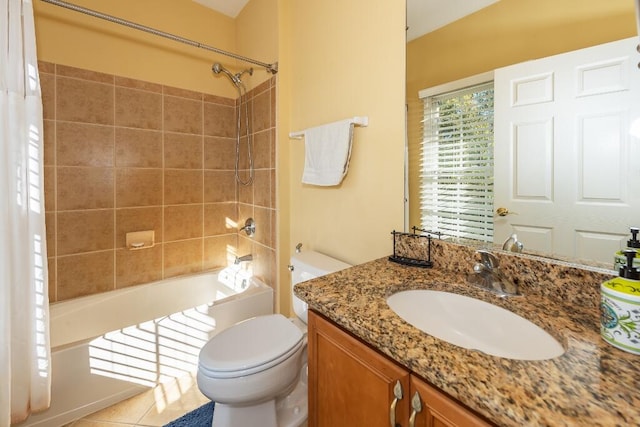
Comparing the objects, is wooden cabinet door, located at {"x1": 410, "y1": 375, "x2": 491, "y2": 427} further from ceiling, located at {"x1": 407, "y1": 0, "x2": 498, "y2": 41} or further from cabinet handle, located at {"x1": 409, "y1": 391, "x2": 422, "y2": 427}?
ceiling, located at {"x1": 407, "y1": 0, "x2": 498, "y2": 41}

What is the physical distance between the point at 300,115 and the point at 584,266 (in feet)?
5.23

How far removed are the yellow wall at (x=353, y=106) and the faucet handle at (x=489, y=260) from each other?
388mm

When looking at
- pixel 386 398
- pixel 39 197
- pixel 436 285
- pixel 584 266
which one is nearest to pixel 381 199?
pixel 436 285

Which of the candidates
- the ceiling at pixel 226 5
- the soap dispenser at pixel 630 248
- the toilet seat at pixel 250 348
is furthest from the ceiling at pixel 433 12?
the ceiling at pixel 226 5

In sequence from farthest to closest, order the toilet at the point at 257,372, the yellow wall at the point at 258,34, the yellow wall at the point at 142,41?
the yellow wall at the point at 258,34 < the yellow wall at the point at 142,41 < the toilet at the point at 257,372

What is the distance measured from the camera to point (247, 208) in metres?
2.35

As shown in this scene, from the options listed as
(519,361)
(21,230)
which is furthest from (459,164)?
(21,230)

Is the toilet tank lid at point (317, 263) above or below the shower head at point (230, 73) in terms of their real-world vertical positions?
below

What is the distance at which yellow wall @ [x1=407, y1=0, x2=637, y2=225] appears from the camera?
0.74 metres

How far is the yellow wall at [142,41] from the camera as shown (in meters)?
1.76

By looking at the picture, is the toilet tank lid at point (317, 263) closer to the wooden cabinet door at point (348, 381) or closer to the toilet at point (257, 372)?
the toilet at point (257, 372)

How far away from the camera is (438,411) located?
20.5 inches

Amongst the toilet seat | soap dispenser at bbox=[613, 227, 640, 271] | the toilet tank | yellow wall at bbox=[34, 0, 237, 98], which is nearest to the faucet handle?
soap dispenser at bbox=[613, 227, 640, 271]

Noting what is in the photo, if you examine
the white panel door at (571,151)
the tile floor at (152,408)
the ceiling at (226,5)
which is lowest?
the tile floor at (152,408)
